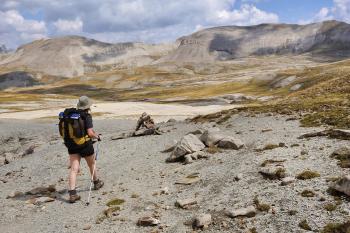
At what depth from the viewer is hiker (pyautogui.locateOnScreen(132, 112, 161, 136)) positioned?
42438 millimetres

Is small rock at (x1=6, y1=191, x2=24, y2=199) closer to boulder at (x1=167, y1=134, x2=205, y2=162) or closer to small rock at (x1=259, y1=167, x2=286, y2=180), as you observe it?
boulder at (x1=167, y1=134, x2=205, y2=162)

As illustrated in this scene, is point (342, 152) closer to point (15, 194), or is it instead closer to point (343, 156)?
point (343, 156)

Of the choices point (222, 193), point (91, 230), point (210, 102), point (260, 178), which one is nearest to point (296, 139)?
point (260, 178)

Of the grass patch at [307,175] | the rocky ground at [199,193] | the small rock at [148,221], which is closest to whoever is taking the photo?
the rocky ground at [199,193]

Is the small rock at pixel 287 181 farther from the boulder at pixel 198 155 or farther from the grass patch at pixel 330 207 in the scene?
the boulder at pixel 198 155

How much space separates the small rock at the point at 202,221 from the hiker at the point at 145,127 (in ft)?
87.1

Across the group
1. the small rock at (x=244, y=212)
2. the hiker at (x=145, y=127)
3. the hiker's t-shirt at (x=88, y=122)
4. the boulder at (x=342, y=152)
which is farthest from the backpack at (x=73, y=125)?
the hiker at (x=145, y=127)

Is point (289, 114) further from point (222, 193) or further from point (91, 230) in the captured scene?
point (91, 230)

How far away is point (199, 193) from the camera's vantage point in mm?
19562

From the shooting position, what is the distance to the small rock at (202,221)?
51.2 feet

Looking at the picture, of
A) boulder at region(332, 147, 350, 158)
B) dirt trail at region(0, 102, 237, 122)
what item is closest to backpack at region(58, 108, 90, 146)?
boulder at region(332, 147, 350, 158)

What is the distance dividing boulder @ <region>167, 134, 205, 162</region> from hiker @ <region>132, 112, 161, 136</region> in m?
14.1

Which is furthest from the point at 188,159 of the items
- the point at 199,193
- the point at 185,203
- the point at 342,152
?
the point at 342,152

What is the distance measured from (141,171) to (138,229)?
9.65m
